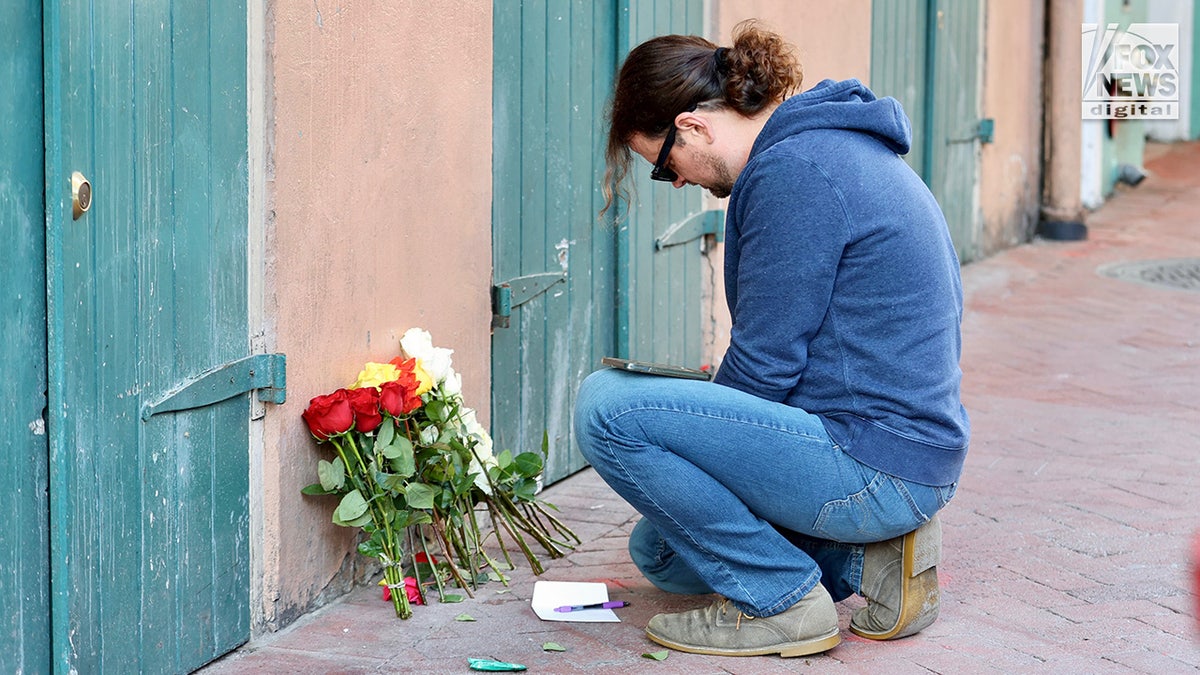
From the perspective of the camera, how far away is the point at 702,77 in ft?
10.4

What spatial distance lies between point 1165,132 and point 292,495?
12619mm

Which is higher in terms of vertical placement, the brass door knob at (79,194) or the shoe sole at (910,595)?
the brass door knob at (79,194)

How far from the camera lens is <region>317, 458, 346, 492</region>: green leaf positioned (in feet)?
11.1

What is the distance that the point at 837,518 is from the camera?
3127 mm

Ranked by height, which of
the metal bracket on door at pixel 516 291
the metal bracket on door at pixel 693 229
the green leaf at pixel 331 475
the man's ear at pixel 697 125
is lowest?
the green leaf at pixel 331 475

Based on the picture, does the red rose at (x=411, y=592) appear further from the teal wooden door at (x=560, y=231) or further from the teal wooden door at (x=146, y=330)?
the teal wooden door at (x=560, y=231)

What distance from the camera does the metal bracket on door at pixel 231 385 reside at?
293 centimetres

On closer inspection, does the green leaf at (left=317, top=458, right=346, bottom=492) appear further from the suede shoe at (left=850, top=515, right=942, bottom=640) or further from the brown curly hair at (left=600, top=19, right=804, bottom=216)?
the suede shoe at (left=850, top=515, right=942, bottom=640)

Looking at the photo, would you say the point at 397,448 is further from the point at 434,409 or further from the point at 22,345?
the point at 22,345

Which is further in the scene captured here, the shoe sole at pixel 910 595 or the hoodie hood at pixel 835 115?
the shoe sole at pixel 910 595

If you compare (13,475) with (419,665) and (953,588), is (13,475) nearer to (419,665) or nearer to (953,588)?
(419,665)

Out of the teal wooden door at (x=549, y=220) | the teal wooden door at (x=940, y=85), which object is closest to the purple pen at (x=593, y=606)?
the teal wooden door at (x=549, y=220)

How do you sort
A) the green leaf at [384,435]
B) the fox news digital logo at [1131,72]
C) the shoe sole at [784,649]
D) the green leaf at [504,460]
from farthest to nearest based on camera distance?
the fox news digital logo at [1131,72]
the green leaf at [504,460]
the green leaf at [384,435]
the shoe sole at [784,649]

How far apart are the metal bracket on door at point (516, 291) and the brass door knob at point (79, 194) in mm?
1620
